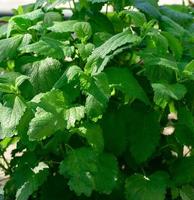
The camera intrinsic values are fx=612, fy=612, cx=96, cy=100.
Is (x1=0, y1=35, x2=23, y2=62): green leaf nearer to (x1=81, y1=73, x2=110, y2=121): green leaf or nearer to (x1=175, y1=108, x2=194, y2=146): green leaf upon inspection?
(x1=81, y1=73, x2=110, y2=121): green leaf

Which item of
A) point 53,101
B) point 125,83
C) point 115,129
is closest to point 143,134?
point 115,129

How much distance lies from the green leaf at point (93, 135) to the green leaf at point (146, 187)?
151 mm

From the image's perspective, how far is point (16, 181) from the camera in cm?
177

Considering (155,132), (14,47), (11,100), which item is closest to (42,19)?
(14,47)

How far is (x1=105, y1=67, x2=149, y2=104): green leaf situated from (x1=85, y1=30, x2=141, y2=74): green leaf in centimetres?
5

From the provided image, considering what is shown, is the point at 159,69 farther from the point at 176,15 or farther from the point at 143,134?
the point at 176,15

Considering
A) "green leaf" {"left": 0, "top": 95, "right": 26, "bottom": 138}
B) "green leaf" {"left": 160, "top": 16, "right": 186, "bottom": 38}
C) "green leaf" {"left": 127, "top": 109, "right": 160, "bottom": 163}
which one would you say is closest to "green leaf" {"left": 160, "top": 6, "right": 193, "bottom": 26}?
"green leaf" {"left": 160, "top": 16, "right": 186, "bottom": 38}

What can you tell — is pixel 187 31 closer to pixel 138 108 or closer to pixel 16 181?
pixel 138 108

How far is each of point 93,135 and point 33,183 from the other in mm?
235

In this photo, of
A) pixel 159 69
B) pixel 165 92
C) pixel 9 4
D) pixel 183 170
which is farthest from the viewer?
pixel 9 4

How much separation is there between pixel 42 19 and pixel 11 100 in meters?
0.36

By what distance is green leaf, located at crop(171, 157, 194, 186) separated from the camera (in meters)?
1.77

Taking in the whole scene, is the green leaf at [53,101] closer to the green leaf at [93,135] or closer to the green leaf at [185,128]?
the green leaf at [93,135]

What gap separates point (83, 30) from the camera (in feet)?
5.82
